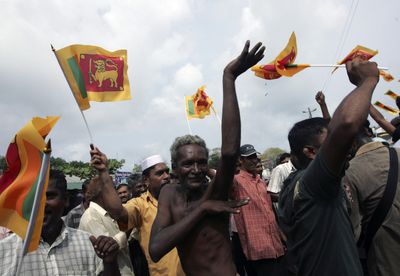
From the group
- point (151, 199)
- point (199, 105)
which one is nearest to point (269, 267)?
point (151, 199)

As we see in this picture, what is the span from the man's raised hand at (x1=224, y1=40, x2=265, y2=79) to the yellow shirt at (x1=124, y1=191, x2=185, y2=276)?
5.87 feet

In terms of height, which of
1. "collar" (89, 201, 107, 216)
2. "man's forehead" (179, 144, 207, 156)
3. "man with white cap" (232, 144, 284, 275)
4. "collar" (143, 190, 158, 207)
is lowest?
"man with white cap" (232, 144, 284, 275)

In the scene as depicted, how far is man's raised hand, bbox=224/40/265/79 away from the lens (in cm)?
214

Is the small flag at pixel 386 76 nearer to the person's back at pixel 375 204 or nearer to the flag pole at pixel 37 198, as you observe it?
the person's back at pixel 375 204

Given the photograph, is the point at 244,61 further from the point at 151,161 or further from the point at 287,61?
the point at 151,161

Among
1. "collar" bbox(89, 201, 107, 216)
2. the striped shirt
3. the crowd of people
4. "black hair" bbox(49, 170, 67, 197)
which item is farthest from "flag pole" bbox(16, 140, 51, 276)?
the striped shirt

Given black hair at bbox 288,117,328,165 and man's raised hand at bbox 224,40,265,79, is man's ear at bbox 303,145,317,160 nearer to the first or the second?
black hair at bbox 288,117,328,165

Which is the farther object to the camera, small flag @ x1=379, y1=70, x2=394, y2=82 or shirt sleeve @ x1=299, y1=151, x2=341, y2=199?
small flag @ x1=379, y1=70, x2=394, y2=82

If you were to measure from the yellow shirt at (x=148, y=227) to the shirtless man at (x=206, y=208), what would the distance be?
2.96 ft

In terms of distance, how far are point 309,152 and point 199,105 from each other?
303 inches

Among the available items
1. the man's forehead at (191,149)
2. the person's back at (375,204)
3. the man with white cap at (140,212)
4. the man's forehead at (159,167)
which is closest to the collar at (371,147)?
Result: the person's back at (375,204)

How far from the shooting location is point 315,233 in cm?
187

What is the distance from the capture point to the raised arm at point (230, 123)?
206 cm

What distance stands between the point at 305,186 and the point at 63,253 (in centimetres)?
157
